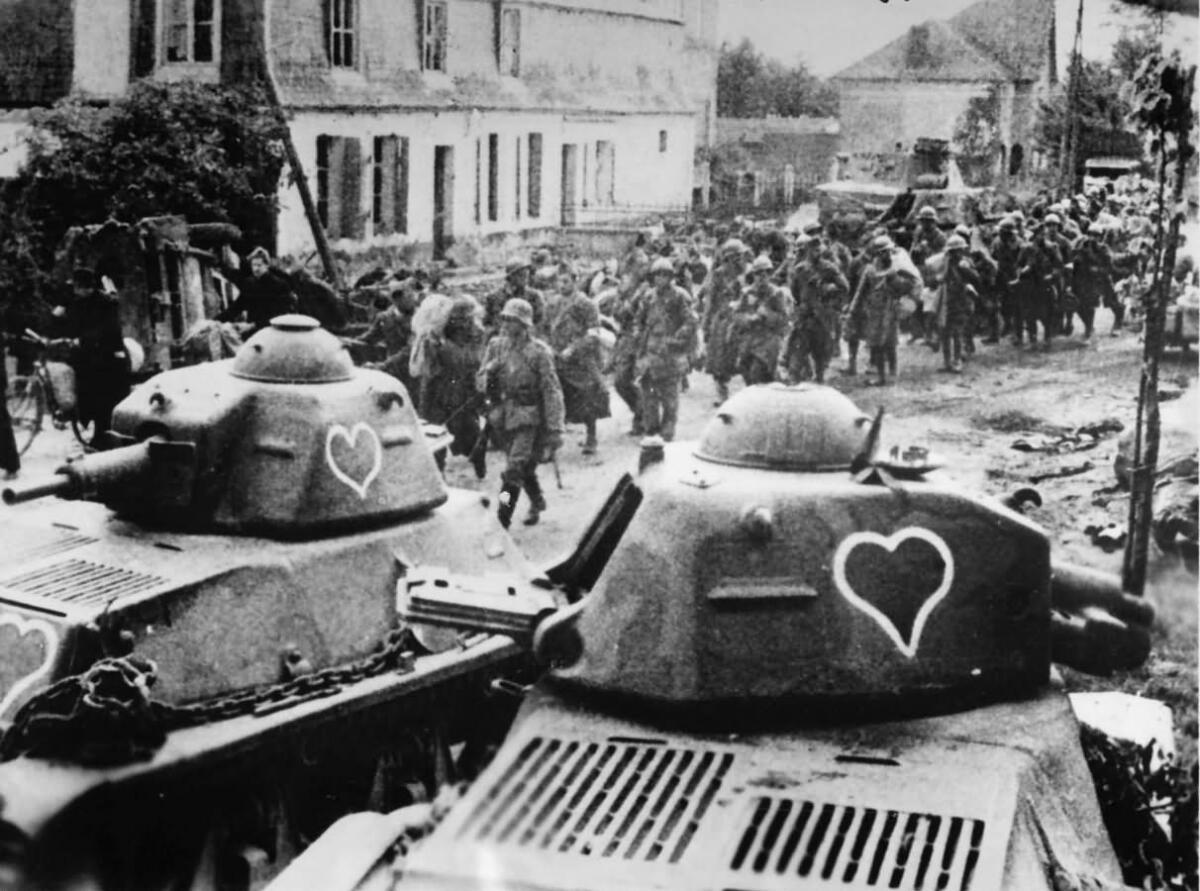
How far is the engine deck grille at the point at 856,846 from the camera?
14.4ft

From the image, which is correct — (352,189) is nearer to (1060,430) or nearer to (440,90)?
(440,90)

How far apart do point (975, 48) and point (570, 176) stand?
2.43 metres

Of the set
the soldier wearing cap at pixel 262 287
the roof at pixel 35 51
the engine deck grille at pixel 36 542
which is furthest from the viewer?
the soldier wearing cap at pixel 262 287

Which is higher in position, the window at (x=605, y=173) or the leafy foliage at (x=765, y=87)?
the leafy foliage at (x=765, y=87)

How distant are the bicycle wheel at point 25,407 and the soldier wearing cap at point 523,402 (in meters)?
2.54

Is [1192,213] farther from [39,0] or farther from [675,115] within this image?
[39,0]

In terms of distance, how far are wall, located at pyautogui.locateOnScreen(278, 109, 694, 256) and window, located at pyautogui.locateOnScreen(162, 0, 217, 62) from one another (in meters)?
0.52

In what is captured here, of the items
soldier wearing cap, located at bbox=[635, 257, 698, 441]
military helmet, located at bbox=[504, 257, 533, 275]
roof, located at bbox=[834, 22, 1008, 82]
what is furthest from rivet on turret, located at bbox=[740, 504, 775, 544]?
soldier wearing cap, located at bbox=[635, 257, 698, 441]

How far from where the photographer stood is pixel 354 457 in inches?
283

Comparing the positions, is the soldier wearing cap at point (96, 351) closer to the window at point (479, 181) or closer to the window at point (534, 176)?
the window at point (479, 181)

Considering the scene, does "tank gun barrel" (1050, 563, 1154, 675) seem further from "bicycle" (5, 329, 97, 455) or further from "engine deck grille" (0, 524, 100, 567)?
"bicycle" (5, 329, 97, 455)

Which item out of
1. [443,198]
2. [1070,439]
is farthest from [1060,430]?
[443,198]

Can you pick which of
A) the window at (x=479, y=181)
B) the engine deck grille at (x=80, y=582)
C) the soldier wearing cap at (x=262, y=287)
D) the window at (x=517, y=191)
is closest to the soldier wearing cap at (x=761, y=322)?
the window at (x=517, y=191)

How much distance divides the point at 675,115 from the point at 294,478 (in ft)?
7.79
